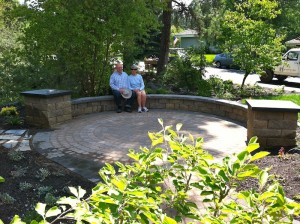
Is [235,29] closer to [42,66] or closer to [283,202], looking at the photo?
[42,66]

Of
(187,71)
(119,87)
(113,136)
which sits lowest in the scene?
(113,136)

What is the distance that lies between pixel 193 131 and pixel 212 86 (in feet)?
13.6

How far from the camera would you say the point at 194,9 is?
1589cm

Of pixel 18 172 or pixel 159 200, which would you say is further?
pixel 18 172

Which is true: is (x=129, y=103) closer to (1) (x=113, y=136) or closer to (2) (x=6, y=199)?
(1) (x=113, y=136)

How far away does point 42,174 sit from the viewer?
4.17 m

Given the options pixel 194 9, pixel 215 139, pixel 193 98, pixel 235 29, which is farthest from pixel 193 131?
pixel 194 9

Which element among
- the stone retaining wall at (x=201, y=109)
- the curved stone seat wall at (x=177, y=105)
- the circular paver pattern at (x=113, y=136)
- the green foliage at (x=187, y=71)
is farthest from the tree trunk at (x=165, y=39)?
the circular paver pattern at (x=113, y=136)

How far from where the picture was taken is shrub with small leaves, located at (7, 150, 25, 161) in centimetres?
471

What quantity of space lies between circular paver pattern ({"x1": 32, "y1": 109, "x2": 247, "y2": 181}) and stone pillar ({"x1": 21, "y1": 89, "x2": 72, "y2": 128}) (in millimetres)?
263

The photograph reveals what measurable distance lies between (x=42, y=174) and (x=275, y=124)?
138 inches

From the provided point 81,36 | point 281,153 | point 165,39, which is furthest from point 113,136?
point 165,39

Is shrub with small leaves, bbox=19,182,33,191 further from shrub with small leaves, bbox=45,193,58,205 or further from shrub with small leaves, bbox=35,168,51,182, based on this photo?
shrub with small leaves, bbox=45,193,58,205

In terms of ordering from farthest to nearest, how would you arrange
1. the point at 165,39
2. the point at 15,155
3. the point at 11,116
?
the point at 165,39 < the point at 11,116 < the point at 15,155
